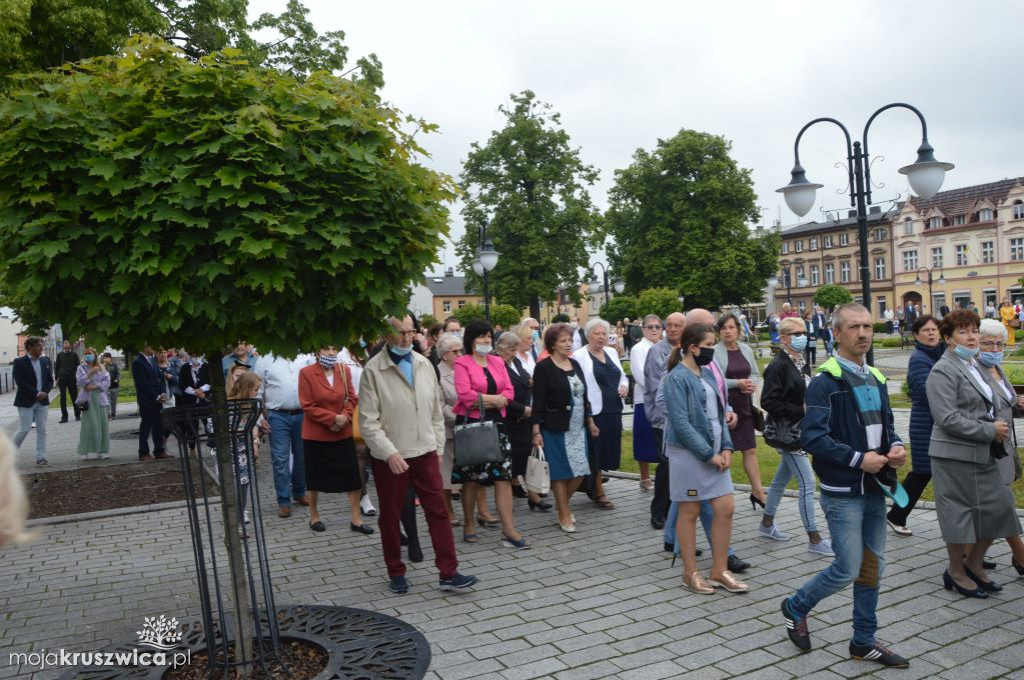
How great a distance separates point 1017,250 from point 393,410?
264 feet

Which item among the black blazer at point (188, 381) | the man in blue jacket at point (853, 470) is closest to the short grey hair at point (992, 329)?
the man in blue jacket at point (853, 470)

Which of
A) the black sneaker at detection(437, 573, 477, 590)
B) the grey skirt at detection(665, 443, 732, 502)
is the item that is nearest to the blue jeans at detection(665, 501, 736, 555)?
the grey skirt at detection(665, 443, 732, 502)

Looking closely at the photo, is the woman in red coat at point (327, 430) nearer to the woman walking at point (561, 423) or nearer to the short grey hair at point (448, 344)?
the short grey hair at point (448, 344)

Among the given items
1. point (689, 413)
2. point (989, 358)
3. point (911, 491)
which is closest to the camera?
point (989, 358)

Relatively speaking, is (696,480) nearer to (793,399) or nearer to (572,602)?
(572,602)

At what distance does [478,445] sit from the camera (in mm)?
7203

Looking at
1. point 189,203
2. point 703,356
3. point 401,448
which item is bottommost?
point 401,448

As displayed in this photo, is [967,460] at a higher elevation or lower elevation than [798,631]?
higher

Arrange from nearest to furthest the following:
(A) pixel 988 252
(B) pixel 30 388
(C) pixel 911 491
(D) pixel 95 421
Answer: (C) pixel 911 491 → (B) pixel 30 388 → (D) pixel 95 421 → (A) pixel 988 252

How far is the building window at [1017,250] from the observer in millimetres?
70500

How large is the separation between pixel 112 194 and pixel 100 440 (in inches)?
469

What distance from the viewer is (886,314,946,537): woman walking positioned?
6.24m

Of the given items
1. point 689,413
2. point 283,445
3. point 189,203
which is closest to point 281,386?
point 283,445

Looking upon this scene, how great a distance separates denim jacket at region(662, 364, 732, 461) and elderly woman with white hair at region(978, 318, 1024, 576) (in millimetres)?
1959
